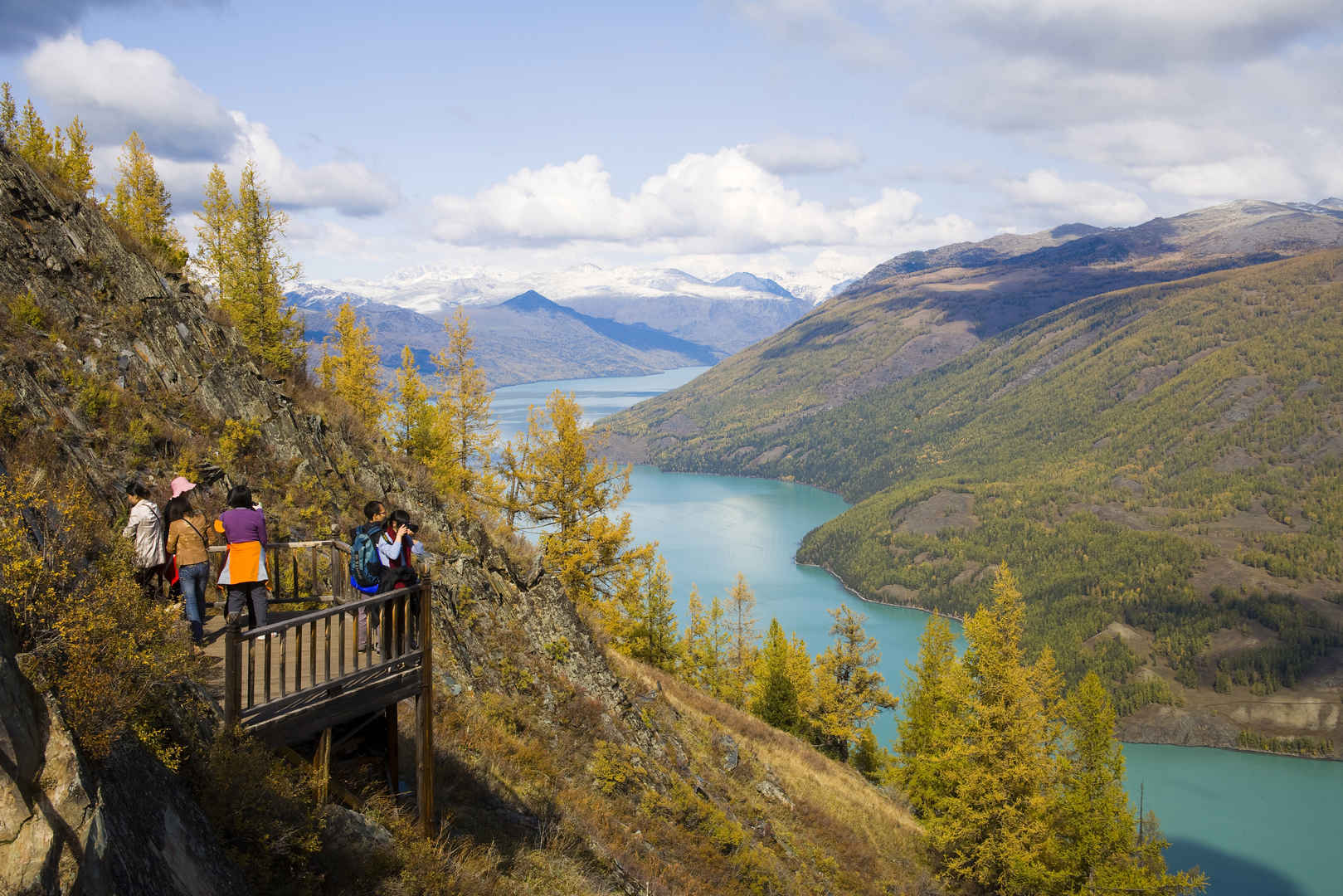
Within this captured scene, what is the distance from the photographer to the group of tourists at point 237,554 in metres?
11.5

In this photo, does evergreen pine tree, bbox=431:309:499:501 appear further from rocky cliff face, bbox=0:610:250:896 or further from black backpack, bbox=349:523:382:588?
rocky cliff face, bbox=0:610:250:896

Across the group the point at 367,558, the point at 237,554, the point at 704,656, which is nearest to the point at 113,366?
the point at 237,554

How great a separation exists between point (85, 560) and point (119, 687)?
4.14 metres

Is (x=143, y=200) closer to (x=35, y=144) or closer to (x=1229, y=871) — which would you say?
(x=35, y=144)

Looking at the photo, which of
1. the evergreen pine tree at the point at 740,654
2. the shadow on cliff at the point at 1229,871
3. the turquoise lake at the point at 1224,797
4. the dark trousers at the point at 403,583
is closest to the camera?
the dark trousers at the point at 403,583

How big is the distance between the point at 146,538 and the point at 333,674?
4.05 meters

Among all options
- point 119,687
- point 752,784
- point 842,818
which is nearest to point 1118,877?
point 842,818

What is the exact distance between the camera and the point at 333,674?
34.0ft

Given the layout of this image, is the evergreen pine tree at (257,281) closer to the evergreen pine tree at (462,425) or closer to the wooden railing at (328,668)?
the evergreen pine tree at (462,425)

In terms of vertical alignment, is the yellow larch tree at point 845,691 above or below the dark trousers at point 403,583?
below

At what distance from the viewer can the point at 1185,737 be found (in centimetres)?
16012

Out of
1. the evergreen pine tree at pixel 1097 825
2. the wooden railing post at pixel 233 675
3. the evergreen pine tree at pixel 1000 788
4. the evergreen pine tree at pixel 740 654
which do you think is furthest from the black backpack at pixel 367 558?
the evergreen pine tree at pixel 740 654

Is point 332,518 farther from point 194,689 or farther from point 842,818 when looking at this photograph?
point 842,818

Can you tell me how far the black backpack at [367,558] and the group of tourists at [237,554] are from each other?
1 centimetres
